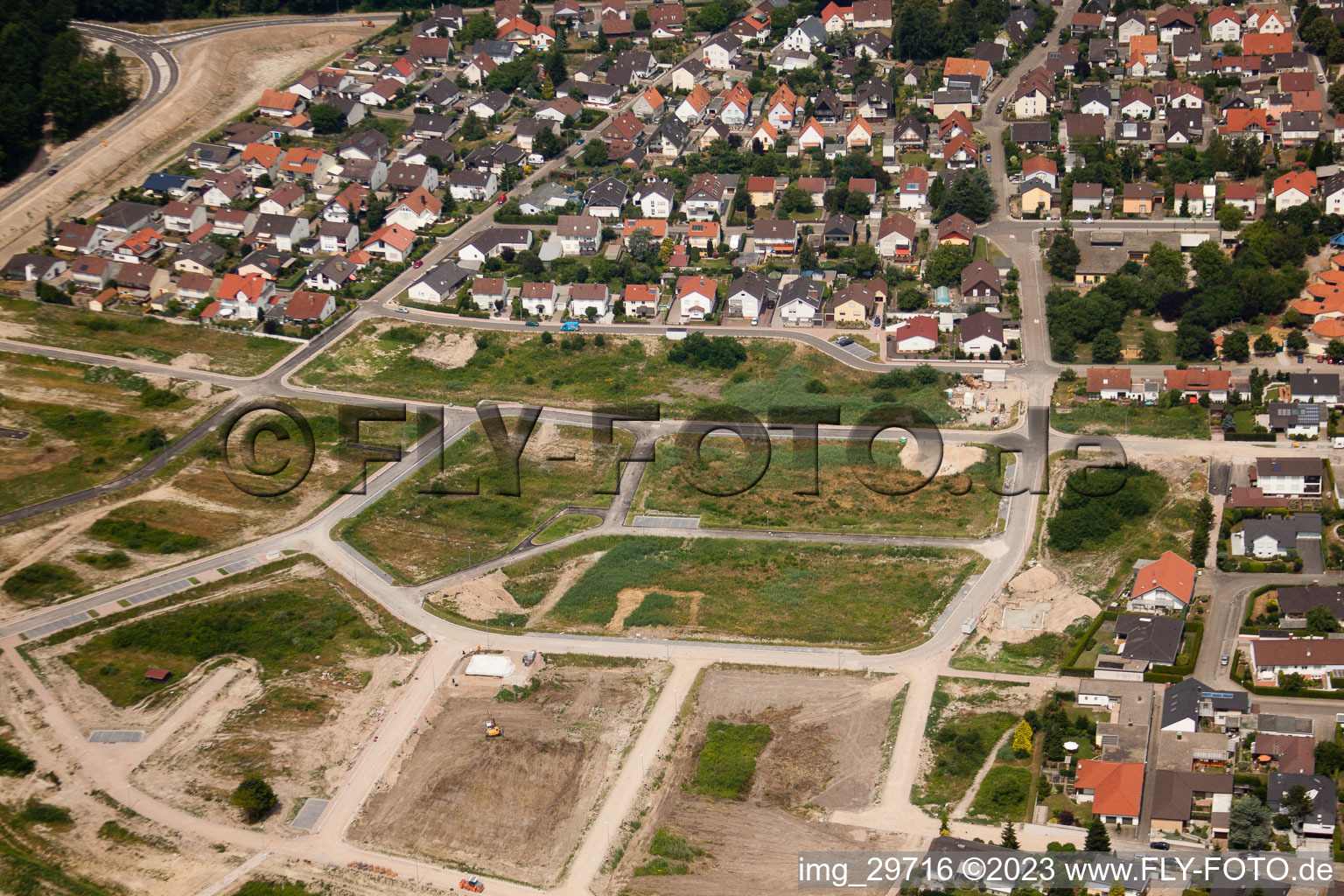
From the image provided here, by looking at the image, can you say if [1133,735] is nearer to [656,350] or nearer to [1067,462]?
[1067,462]

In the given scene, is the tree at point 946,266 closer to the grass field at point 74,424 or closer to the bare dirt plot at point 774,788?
the bare dirt plot at point 774,788

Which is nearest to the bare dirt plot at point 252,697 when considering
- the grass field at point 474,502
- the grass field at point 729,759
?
the grass field at point 474,502

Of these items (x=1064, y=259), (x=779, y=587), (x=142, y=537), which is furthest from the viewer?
(x=1064, y=259)

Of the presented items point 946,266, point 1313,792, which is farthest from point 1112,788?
point 946,266

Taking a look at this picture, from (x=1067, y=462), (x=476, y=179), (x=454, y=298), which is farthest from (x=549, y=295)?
(x=1067, y=462)

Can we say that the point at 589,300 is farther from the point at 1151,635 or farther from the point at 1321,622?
the point at 1321,622

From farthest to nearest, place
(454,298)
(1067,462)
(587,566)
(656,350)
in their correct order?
(454,298) → (656,350) → (1067,462) → (587,566)

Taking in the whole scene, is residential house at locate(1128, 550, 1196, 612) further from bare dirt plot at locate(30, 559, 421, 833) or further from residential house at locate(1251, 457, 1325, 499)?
bare dirt plot at locate(30, 559, 421, 833)
